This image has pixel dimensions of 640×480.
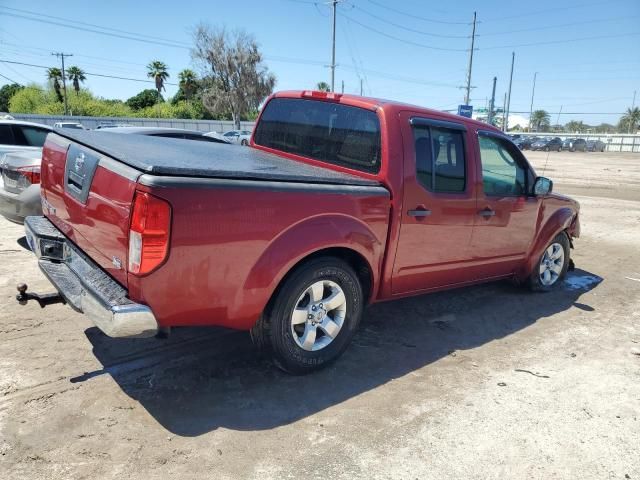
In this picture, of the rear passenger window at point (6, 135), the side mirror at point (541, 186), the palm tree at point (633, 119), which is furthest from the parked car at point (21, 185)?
the palm tree at point (633, 119)

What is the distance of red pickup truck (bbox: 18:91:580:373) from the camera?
2.57m

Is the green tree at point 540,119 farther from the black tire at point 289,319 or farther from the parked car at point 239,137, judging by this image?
the black tire at point 289,319

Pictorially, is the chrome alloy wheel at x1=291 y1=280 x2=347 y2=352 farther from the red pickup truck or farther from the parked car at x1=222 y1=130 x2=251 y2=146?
the parked car at x1=222 y1=130 x2=251 y2=146

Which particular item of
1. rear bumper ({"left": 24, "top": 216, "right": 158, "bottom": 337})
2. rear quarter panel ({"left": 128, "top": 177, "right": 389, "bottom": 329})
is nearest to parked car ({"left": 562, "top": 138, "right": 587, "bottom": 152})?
rear quarter panel ({"left": 128, "top": 177, "right": 389, "bottom": 329})

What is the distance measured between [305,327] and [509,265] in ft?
8.95

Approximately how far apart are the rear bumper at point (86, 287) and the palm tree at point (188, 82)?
64.2 m

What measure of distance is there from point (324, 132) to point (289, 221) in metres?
1.44

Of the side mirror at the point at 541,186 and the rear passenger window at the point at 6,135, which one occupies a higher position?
the rear passenger window at the point at 6,135

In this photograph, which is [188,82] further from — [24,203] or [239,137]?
[24,203]

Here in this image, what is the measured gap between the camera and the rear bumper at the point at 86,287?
8.28 ft

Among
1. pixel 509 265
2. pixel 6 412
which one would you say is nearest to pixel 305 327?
pixel 6 412

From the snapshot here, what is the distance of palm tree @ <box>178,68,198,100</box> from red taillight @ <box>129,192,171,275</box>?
65.3m

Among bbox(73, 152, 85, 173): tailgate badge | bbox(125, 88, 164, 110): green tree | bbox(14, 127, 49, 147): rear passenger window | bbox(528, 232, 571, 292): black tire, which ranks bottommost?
bbox(528, 232, 571, 292): black tire

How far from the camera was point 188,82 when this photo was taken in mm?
63688
